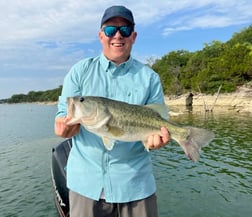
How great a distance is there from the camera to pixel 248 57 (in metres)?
64.0

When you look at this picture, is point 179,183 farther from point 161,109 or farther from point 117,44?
point 117,44

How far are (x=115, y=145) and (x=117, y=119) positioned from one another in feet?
1.07

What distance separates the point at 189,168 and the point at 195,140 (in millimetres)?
12284

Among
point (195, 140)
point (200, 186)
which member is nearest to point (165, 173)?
point (200, 186)

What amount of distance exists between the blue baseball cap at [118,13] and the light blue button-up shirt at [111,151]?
460 mm

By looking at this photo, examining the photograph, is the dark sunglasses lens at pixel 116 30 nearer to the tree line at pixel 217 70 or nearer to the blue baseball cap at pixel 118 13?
the blue baseball cap at pixel 118 13

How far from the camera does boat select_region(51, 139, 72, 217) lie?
24.6 ft

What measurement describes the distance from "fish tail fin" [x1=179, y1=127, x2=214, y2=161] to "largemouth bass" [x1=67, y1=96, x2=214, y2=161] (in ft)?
0.04

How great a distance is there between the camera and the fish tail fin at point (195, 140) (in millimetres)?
3602

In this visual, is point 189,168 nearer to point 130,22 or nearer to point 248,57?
point 130,22

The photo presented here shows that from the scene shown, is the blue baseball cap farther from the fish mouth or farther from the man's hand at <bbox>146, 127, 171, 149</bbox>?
the man's hand at <bbox>146, 127, 171, 149</bbox>

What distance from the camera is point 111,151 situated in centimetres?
342

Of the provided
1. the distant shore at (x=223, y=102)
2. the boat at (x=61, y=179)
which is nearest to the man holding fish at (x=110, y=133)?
the boat at (x=61, y=179)

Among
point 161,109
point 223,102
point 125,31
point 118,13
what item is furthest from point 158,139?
point 223,102
